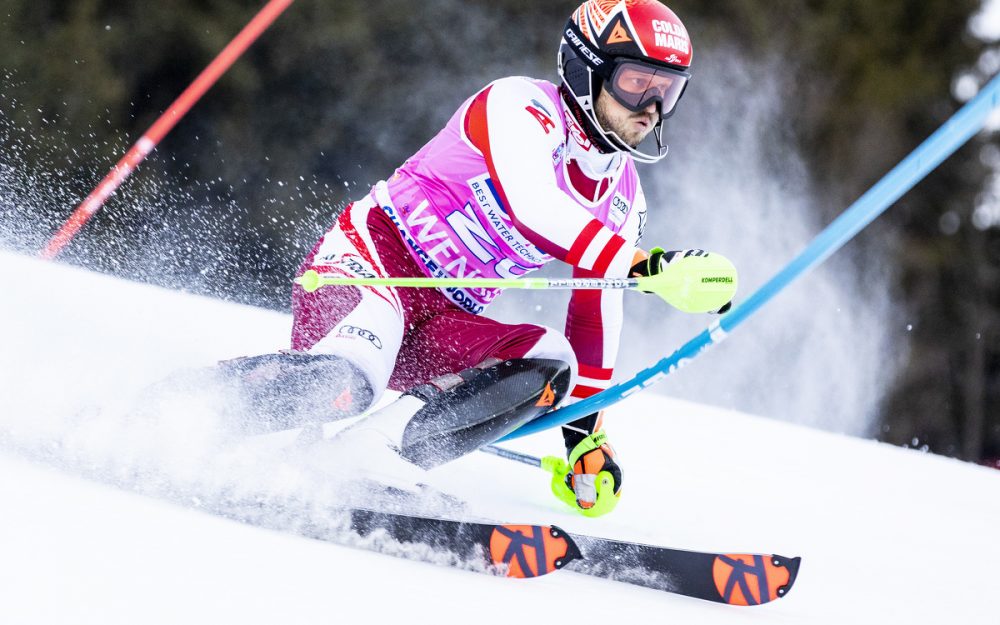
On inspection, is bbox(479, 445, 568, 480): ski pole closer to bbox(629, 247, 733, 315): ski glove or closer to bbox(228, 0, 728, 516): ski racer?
bbox(228, 0, 728, 516): ski racer

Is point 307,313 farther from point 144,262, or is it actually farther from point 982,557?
point 144,262

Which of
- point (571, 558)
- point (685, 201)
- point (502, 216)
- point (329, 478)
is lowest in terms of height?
point (571, 558)

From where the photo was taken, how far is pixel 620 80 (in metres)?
2.43

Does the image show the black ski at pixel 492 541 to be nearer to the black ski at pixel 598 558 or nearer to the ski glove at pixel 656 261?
the black ski at pixel 598 558

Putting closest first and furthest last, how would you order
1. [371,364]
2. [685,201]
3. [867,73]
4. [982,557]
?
[371,364]
[982,557]
[685,201]
[867,73]

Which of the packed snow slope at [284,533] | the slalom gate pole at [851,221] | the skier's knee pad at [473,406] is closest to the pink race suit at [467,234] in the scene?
the skier's knee pad at [473,406]

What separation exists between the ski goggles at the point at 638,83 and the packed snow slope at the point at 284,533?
→ 104 centimetres

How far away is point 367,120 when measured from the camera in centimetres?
1033

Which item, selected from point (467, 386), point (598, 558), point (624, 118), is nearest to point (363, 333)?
point (467, 386)

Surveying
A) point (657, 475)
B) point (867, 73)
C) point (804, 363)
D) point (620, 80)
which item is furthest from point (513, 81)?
point (867, 73)

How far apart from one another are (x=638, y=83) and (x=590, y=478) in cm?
107

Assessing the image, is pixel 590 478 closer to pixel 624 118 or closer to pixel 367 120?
pixel 624 118

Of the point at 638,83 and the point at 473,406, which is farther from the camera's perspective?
the point at 638,83

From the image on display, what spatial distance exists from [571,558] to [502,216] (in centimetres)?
92
